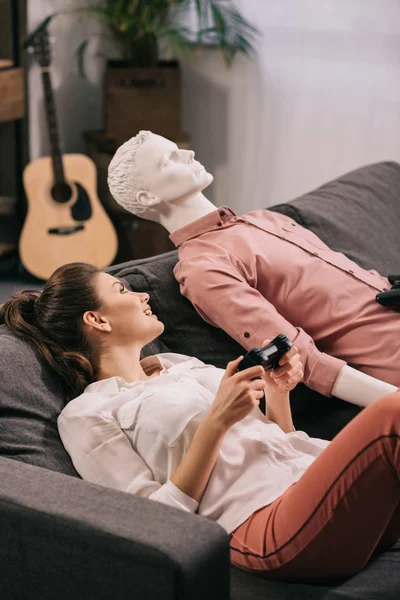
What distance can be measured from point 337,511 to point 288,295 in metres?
0.75

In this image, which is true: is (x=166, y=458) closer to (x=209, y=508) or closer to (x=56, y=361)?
(x=209, y=508)

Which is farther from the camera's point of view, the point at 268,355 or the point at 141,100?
the point at 141,100

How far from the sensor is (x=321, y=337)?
6.97ft

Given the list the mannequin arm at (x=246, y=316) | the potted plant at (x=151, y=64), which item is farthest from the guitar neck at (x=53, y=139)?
the mannequin arm at (x=246, y=316)

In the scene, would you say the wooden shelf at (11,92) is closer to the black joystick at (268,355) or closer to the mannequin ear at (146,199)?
the mannequin ear at (146,199)

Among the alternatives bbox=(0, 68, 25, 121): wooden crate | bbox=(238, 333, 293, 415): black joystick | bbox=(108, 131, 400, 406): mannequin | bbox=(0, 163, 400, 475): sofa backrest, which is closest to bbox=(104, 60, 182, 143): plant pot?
bbox=(0, 68, 25, 121): wooden crate

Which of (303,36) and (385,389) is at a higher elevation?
(303,36)

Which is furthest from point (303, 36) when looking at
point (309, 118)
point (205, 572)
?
point (205, 572)

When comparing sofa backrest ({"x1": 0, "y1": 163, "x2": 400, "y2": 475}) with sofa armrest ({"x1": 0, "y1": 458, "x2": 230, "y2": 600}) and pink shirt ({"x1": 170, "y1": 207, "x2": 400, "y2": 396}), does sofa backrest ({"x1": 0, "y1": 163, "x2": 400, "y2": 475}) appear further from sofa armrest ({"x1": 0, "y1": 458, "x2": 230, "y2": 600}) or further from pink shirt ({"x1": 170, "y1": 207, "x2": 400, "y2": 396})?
sofa armrest ({"x1": 0, "y1": 458, "x2": 230, "y2": 600})

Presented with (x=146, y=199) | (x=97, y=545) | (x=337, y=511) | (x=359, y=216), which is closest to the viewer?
(x=97, y=545)

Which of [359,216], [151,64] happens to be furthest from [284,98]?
[359,216]

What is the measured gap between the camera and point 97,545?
4.29 ft

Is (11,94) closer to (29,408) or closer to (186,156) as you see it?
(186,156)

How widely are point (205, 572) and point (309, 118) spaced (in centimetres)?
351
